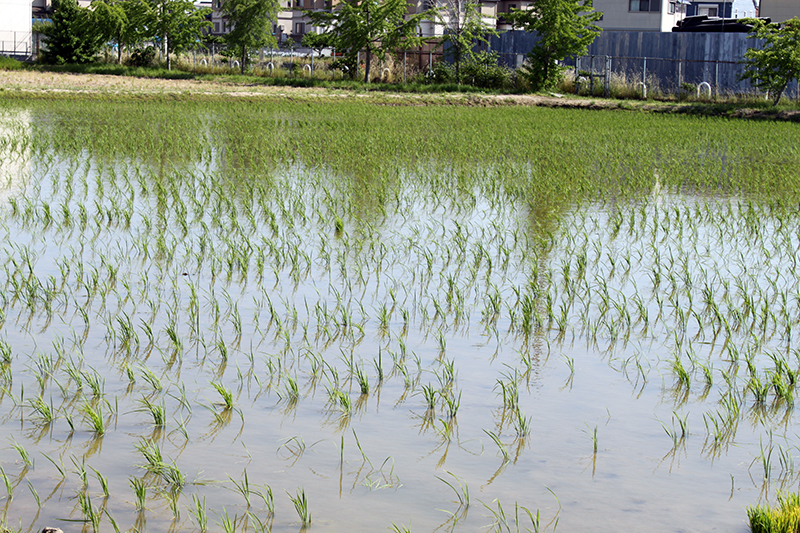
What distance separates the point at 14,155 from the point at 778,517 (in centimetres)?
1235

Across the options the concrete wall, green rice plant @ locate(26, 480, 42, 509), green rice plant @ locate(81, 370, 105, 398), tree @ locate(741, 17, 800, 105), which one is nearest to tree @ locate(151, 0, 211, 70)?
the concrete wall

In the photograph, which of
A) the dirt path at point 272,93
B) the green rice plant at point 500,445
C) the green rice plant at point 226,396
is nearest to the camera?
the green rice plant at point 500,445

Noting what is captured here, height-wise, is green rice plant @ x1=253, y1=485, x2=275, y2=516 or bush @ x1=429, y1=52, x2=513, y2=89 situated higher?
bush @ x1=429, y1=52, x2=513, y2=89

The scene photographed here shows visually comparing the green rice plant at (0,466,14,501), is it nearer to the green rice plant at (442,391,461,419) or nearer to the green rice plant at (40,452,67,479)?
the green rice plant at (40,452,67,479)

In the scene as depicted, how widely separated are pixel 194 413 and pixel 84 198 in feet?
20.8

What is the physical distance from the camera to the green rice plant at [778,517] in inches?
122

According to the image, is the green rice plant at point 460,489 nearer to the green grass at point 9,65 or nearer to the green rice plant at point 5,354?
the green rice plant at point 5,354

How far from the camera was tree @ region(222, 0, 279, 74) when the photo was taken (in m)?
37.1

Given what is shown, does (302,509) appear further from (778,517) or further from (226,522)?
(778,517)

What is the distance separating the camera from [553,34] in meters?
32.9

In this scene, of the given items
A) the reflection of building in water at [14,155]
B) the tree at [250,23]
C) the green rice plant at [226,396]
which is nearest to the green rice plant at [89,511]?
the green rice plant at [226,396]

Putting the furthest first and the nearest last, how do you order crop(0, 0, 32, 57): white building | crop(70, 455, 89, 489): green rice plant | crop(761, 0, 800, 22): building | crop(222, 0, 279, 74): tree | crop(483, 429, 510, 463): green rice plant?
crop(0, 0, 32, 57): white building → crop(761, 0, 800, 22): building → crop(222, 0, 279, 74): tree → crop(483, 429, 510, 463): green rice plant → crop(70, 455, 89, 489): green rice plant

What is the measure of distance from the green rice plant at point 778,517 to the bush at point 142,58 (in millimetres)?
38159

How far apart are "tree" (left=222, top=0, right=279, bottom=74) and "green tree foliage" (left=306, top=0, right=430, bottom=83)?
2484 mm
